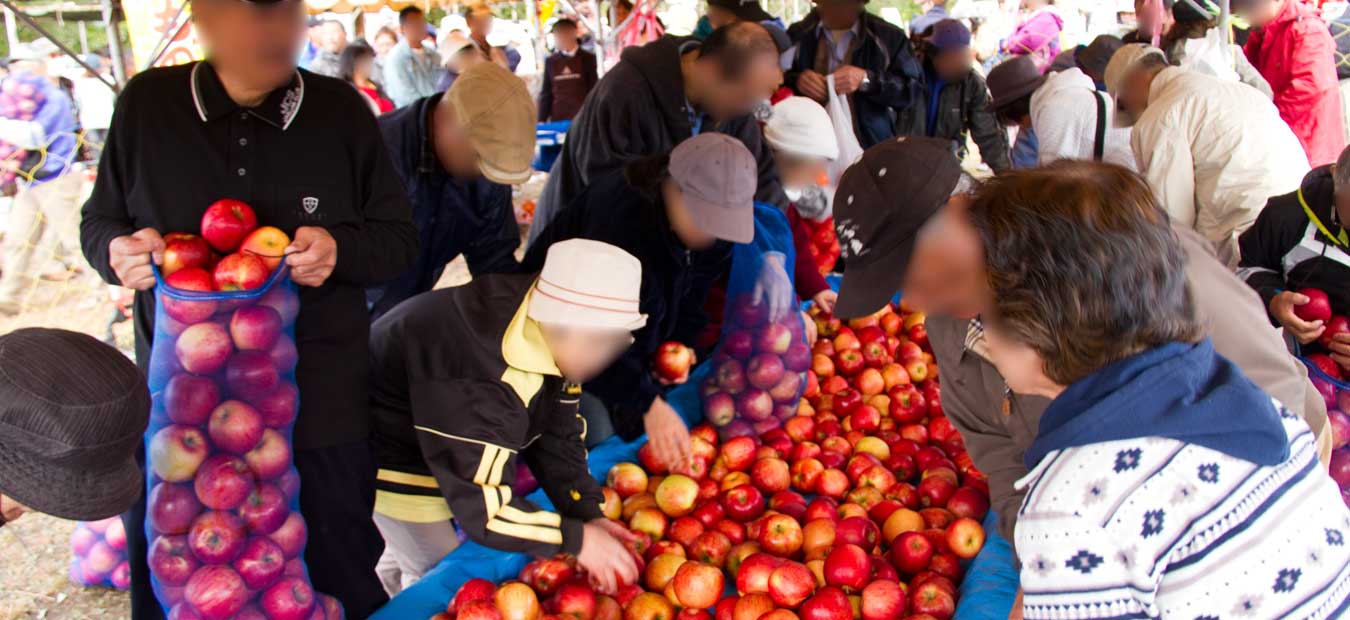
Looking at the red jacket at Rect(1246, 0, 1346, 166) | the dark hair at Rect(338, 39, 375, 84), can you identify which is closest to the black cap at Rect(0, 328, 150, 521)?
the red jacket at Rect(1246, 0, 1346, 166)

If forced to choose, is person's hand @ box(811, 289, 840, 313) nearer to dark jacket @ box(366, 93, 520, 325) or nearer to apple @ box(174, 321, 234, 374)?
dark jacket @ box(366, 93, 520, 325)

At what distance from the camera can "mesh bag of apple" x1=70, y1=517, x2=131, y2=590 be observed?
3.23m

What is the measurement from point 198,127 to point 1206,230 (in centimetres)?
356

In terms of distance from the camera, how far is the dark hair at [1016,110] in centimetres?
498

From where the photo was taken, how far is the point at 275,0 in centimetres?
189

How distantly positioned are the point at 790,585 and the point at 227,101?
1688 millimetres

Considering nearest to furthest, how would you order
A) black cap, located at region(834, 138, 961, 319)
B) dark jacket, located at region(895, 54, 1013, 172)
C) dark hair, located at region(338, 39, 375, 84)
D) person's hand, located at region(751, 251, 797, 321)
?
1. black cap, located at region(834, 138, 961, 319)
2. person's hand, located at region(751, 251, 797, 321)
3. dark jacket, located at region(895, 54, 1013, 172)
4. dark hair, located at region(338, 39, 375, 84)

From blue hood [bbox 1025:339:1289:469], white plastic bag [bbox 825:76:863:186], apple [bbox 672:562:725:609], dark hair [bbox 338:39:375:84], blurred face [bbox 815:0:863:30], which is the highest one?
blue hood [bbox 1025:339:1289:469]

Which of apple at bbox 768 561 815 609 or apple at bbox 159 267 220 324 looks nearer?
apple at bbox 159 267 220 324

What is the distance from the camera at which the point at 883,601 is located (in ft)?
6.93

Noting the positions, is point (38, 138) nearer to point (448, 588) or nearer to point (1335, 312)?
point (448, 588)

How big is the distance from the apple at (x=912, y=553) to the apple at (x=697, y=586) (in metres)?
0.49

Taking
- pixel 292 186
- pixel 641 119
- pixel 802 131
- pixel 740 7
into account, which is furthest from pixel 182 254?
pixel 740 7

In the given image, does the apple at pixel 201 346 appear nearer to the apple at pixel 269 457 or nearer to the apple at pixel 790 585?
the apple at pixel 269 457
